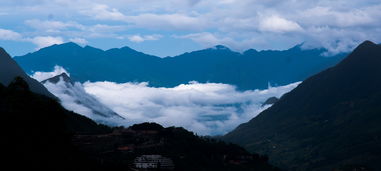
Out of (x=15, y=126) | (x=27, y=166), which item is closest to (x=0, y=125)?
(x=15, y=126)

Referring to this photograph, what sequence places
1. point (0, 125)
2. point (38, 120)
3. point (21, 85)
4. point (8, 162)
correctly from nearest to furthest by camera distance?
1. point (8, 162)
2. point (0, 125)
3. point (38, 120)
4. point (21, 85)

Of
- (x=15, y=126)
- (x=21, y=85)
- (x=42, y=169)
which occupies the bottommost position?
(x=42, y=169)

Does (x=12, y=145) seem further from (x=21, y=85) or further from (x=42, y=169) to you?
(x=21, y=85)

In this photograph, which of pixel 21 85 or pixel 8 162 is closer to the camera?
pixel 8 162

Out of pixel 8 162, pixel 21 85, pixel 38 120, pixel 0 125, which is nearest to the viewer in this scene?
pixel 8 162

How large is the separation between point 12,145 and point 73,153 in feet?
57.9

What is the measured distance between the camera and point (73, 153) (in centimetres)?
12469

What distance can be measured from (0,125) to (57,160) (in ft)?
34.8

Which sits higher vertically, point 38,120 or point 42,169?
point 38,120

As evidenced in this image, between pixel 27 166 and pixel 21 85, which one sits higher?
pixel 21 85

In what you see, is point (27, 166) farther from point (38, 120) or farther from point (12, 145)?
point (38, 120)

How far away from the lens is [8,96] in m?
126

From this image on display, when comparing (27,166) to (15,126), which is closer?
(27,166)

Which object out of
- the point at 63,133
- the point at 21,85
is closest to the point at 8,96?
the point at 21,85
